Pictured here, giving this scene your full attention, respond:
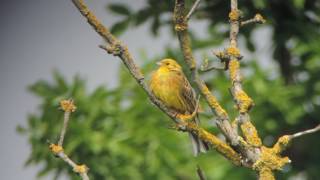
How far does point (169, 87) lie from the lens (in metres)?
4.64

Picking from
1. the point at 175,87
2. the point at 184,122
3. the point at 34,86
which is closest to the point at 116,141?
the point at 34,86

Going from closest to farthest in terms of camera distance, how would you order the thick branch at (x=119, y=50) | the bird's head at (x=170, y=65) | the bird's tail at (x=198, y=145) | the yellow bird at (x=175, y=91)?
the thick branch at (x=119, y=50) < the bird's tail at (x=198, y=145) < the yellow bird at (x=175, y=91) < the bird's head at (x=170, y=65)

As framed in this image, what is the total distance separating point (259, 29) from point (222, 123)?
6797 mm

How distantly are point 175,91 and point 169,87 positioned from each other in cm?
4

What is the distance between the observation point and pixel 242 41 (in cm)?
988

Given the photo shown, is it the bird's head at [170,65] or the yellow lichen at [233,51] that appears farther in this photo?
the bird's head at [170,65]

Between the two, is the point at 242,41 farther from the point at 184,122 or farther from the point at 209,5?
the point at 184,122

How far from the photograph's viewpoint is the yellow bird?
14.9 feet

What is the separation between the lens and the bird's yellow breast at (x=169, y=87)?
4.58 meters

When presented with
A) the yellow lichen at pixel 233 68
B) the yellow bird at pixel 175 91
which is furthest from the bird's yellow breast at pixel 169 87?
the yellow lichen at pixel 233 68

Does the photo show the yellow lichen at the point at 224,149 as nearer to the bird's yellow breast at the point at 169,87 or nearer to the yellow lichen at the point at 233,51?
the yellow lichen at the point at 233,51

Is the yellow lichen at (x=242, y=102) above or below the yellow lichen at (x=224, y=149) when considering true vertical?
above

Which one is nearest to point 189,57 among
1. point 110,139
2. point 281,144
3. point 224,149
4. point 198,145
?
point 224,149

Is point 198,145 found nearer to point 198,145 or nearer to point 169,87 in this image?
point 198,145
